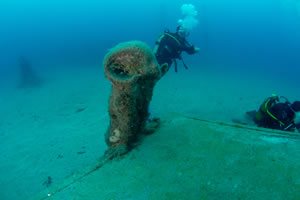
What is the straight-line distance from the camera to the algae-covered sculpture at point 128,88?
3312mm

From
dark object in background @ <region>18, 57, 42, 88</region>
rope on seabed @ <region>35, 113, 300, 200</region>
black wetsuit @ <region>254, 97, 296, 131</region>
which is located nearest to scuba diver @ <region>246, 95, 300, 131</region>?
black wetsuit @ <region>254, 97, 296, 131</region>

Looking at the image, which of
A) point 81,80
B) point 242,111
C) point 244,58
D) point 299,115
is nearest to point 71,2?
point 244,58

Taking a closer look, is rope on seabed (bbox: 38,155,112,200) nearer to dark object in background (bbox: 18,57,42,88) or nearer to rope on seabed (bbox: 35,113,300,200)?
rope on seabed (bbox: 35,113,300,200)

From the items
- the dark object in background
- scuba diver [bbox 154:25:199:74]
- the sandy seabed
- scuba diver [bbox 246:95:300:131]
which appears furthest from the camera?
the dark object in background

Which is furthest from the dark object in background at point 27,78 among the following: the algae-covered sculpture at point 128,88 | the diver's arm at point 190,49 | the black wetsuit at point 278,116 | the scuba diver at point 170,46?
the algae-covered sculpture at point 128,88

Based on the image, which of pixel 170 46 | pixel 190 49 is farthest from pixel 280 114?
pixel 170 46

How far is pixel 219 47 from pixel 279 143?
3060 centimetres

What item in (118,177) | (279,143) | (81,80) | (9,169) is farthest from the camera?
(81,80)

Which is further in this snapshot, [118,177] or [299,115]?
[299,115]

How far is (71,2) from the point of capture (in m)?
79.1

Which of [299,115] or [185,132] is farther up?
[185,132]

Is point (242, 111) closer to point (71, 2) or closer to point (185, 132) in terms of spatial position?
point (185, 132)

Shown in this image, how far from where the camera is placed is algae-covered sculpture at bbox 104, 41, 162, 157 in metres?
3.31

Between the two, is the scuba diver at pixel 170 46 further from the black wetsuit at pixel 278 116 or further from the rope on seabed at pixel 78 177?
the rope on seabed at pixel 78 177
